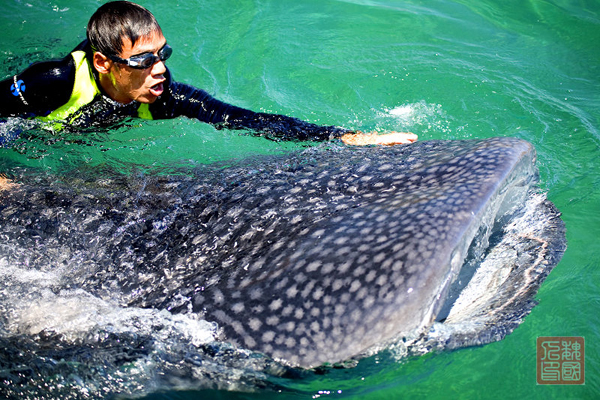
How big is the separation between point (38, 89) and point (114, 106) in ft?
2.02

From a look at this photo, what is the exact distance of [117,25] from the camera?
3.80 metres

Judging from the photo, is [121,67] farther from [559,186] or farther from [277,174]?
[559,186]

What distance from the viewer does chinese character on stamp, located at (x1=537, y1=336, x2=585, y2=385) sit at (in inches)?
109

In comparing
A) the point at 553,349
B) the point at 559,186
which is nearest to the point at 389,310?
the point at 553,349

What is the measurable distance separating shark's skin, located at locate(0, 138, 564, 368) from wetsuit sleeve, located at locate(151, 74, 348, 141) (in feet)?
2.77

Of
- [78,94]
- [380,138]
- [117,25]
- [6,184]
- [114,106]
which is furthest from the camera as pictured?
[114,106]

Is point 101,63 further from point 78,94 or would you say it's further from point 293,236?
point 293,236

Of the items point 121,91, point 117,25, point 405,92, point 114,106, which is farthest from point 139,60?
point 405,92

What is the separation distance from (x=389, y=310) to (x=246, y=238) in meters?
0.93

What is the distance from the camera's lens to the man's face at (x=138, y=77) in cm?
386

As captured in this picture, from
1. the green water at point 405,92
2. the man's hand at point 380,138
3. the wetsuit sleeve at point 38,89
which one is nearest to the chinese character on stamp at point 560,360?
the green water at point 405,92

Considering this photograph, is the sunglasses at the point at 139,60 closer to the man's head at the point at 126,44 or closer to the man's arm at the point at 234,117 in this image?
the man's head at the point at 126,44

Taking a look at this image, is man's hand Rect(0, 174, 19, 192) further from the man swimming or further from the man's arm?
the man's arm

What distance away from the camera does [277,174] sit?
3.12 meters
